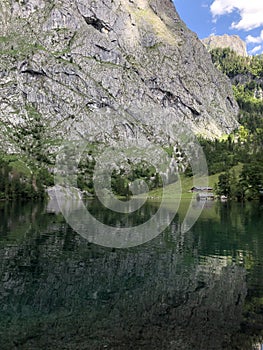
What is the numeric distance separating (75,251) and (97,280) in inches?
631

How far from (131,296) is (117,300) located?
1.77 meters

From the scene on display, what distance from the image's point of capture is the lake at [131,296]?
2297 centimetres

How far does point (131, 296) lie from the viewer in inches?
1271

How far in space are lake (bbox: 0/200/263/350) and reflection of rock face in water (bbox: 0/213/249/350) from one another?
7 centimetres

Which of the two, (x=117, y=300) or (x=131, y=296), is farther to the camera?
(x=131, y=296)

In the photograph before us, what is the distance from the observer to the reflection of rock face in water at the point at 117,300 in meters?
23.0

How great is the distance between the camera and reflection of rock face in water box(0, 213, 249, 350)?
75.3 feet

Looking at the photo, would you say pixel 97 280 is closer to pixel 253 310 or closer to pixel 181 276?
pixel 181 276

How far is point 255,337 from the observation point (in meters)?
23.1

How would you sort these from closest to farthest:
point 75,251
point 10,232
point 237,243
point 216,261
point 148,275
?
1. point 148,275
2. point 216,261
3. point 75,251
4. point 237,243
5. point 10,232

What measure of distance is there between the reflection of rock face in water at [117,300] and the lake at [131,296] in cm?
7

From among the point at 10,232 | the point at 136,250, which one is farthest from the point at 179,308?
the point at 10,232

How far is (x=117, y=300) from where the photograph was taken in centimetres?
3105

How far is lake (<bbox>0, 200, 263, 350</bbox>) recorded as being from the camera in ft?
75.4
